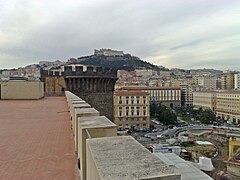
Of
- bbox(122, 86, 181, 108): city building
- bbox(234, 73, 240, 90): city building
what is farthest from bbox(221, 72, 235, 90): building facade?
bbox(122, 86, 181, 108): city building

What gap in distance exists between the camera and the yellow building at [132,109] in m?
55.7

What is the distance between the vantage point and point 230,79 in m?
131

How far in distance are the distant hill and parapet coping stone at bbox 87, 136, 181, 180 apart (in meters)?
121

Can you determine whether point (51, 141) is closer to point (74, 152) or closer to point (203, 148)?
point (74, 152)

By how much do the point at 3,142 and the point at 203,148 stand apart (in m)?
36.4

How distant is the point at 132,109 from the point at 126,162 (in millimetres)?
55321

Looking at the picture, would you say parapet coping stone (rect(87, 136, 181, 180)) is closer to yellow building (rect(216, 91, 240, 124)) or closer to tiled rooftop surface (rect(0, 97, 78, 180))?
tiled rooftop surface (rect(0, 97, 78, 180))

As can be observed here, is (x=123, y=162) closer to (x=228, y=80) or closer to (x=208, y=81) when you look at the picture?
(x=228, y=80)

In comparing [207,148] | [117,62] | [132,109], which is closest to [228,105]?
[132,109]

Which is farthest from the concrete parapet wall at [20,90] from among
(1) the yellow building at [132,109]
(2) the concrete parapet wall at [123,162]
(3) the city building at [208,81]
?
(3) the city building at [208,81]

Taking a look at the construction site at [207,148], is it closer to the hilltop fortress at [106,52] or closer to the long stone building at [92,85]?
the long stone building at [92,85]

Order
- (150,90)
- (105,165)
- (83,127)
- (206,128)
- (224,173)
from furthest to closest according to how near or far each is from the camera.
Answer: (150,90), (206,128), (224,173), (83,127), (105,165)

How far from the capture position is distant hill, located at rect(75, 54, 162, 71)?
13394cm

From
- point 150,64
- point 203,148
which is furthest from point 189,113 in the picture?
point 150,64
